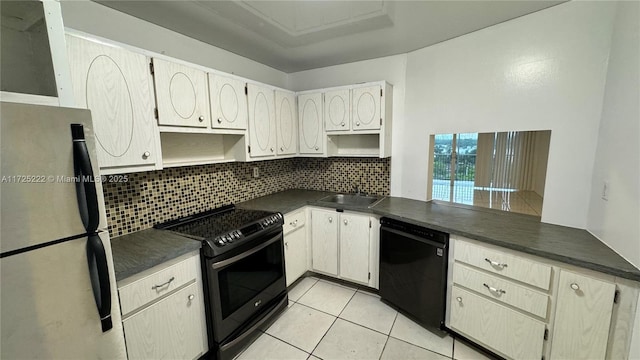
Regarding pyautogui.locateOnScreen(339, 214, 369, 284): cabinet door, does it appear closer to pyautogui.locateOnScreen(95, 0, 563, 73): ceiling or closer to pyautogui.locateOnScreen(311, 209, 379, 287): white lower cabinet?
pyautogui.locateOnScreen(311, 209, 379, 287): white lower cabinet

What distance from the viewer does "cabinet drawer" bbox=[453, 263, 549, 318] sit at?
1.48 meters

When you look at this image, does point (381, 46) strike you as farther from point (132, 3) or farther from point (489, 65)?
point (132, 3)

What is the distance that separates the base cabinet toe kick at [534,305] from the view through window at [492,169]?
3.23 feet

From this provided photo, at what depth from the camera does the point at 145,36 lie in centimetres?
182

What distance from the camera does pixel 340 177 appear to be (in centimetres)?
314

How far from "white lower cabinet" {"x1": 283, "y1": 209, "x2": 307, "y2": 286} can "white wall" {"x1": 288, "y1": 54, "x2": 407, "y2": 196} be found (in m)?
1.12

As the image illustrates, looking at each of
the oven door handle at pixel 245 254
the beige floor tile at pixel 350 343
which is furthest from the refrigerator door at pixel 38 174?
the beige floor tile at pixel 350 343

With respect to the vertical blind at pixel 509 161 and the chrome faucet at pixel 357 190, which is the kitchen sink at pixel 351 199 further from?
the vertical blind at pixel 509 161

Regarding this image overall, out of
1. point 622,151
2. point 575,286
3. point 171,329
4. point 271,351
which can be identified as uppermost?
point 622,151

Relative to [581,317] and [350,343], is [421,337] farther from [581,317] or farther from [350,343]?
[581,317]

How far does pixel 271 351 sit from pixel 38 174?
1762 mm

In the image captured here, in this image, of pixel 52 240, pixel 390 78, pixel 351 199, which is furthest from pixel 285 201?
pixel 52 240

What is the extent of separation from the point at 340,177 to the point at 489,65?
1.84 meters

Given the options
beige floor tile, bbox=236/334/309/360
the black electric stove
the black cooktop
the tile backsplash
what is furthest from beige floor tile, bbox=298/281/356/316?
the tile backsplash
